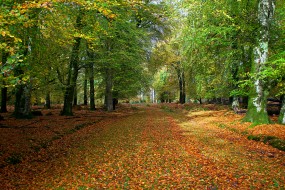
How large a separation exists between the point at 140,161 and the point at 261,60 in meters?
9.57

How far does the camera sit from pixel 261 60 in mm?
12430

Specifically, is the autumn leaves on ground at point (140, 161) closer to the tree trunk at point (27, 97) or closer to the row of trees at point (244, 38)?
the row of trees at point (244, 38)

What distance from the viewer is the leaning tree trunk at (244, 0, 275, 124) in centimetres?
1223

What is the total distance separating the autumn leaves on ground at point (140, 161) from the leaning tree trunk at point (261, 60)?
4.30 feet

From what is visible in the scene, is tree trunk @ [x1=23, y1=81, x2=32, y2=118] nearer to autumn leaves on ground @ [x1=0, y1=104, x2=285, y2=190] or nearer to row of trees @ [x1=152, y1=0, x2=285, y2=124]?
autumn leaves on ground @ [x1=0, y1=104, x2=285, y2=190]

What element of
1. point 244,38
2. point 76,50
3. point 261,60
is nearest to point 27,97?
point 76,50

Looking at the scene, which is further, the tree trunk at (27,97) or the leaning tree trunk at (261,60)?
the tree trunk at (27,97)

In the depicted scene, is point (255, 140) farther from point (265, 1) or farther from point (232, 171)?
point (265, 1)

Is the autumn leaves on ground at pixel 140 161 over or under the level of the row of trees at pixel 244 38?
under

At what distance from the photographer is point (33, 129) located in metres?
11.8

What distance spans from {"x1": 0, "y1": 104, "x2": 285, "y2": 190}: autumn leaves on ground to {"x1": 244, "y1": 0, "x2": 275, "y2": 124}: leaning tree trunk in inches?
51.6

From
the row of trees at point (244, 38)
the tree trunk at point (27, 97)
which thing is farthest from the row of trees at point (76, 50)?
the row of trees at point (244, 38)

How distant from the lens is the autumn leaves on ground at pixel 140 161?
18.6 feet

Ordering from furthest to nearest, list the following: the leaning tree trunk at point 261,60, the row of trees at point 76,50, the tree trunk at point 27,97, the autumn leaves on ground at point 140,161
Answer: the tree trunk at point 27,97, the leaning tree trunk at point 261,60, the row of trees at point 76,50, the autumn leaves on ground at point 140,161
